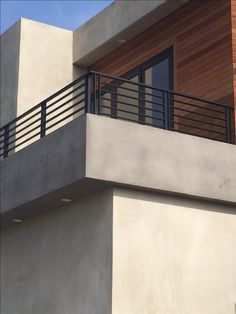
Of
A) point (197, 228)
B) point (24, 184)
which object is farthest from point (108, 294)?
point (24, 184)

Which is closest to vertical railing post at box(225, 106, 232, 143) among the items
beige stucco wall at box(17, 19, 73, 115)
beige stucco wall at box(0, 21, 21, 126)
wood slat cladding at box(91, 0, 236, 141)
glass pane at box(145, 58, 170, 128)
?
wood slat cladding at box(91, 0, 236, 141)

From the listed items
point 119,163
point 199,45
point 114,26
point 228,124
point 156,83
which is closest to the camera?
point 119,163

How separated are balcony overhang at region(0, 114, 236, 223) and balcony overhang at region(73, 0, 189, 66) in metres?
3.89

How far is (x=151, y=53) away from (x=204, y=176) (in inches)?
166

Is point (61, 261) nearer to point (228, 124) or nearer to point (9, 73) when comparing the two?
point (228, 124)

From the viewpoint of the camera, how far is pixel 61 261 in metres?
10.5

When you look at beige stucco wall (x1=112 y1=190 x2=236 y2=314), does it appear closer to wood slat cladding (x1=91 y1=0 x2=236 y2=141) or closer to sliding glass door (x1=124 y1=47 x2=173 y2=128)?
wood slat cladding (x1=91 y1=0 x2=236 y2=141)

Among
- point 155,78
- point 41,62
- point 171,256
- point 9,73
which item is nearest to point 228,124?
point 171,256

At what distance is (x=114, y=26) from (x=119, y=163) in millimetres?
5528

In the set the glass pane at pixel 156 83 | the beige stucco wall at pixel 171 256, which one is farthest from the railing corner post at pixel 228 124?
the glass pane at pixel 156 83

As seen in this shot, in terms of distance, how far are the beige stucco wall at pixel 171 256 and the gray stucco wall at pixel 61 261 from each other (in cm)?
21

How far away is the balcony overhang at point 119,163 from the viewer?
951cm

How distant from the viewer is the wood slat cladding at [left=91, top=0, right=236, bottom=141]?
11.6 meters

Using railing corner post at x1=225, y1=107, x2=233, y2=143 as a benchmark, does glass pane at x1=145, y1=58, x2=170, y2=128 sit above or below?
above
